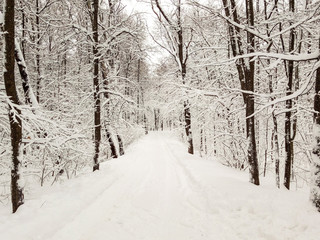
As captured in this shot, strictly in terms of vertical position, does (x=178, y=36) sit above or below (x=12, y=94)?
above

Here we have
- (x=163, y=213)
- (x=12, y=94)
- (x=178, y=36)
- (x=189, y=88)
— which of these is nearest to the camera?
(x=12, y=94)

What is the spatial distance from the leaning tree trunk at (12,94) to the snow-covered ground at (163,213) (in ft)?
1.58

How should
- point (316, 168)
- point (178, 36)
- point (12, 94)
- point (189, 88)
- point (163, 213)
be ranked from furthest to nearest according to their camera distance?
point (178, 36), point (189, 88), point (163, 213), point (12, 94), point (316, 168)

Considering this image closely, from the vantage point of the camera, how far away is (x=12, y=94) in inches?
221

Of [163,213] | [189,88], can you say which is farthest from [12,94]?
[189,88]

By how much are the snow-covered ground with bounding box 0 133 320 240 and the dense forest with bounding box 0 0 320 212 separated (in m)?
0.83

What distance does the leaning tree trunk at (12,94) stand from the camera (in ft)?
18.0

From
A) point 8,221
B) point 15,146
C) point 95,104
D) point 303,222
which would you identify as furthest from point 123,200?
point 95,104

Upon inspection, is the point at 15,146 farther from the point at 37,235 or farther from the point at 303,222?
the point at 303,222

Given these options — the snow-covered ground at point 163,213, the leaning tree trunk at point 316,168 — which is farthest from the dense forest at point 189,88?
the snow-covered ground at point 163,213

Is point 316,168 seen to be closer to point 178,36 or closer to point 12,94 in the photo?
point 12,94

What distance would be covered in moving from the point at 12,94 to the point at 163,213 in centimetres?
500

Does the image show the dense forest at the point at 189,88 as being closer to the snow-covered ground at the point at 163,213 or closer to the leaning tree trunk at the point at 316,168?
the leaning tree trunk at the point at 316,168

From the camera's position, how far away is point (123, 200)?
22.0 ft
